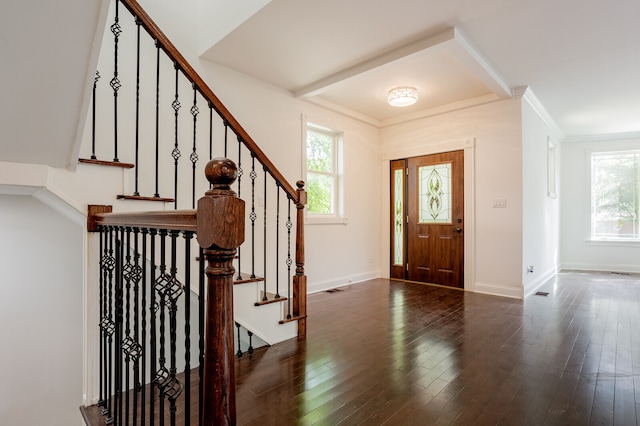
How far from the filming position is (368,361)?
7.80ft

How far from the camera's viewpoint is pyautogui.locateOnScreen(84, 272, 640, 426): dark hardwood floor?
1.77 m

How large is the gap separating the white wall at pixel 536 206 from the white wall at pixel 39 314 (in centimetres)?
496

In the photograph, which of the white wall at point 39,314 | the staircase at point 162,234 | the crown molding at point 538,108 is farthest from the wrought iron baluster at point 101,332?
the crown molding at point 538,108

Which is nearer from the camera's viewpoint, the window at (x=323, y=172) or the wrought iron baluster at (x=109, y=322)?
the wrought iron baluster at (x=109, y=322)

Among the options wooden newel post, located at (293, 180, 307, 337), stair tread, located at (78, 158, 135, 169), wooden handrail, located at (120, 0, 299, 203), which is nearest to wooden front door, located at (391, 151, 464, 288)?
wooden newel post, located at (293, 180, 307, 337)

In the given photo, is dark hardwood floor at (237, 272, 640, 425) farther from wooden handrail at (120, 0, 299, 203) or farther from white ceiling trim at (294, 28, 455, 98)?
white ceiling trim at (294, 28, 455, 98)

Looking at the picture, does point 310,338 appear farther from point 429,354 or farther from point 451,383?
point 451,383

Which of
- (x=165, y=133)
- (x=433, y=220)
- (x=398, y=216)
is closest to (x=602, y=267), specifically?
(x=433, y=220)

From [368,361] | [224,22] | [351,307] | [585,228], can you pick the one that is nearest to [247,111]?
[224,22]

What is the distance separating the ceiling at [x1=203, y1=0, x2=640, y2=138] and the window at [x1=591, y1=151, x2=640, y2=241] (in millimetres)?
2046

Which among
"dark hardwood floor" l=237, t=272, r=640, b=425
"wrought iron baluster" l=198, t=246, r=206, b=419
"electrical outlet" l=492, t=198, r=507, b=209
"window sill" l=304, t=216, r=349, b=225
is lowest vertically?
"dark hardwood floor" l=237, t=272, r=640, b=425

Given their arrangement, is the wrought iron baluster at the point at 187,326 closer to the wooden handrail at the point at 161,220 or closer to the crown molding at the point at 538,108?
the wooden handrail at the point at 161,220

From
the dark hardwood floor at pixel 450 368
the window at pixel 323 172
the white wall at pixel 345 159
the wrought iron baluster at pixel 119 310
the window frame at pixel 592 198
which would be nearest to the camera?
the wrought iron baluster at pixel 119 310

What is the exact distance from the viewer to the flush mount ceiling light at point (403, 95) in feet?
13.8
